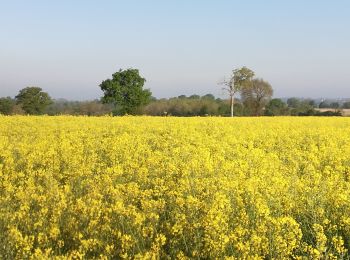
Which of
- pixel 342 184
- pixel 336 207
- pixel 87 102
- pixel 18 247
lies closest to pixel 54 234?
pixel 18 247

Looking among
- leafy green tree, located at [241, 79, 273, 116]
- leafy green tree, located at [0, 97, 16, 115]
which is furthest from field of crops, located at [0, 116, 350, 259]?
leafy green tree, located at [241, 79, 273, 116]

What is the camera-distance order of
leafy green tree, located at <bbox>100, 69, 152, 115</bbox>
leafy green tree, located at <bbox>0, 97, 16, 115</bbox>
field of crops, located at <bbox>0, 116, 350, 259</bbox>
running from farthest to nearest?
1. leafy green tree, located at <bbox>0, 97, 16, 115</bbox>
2. leafy green tree, located at <bbox>100, 69, 152, 115</bbox>
3. field of crops, located at <bbox>0, 116, 350, 259</bbox>

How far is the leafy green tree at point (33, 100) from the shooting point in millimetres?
61031

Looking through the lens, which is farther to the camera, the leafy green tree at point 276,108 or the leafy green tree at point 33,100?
the leafy green tree at point 276,108

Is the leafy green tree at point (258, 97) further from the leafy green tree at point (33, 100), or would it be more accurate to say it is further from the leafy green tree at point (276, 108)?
the leafy green tree at point (33, 100)

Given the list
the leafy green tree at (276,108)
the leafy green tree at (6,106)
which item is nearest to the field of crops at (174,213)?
the leafy green tree at (6,106)

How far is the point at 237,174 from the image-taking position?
7.32m

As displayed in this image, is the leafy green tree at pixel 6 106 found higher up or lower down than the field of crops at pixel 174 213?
higher up

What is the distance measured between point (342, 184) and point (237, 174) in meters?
1.71

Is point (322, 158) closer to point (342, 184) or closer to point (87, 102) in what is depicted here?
point (342, 184)

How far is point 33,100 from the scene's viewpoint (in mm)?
62875

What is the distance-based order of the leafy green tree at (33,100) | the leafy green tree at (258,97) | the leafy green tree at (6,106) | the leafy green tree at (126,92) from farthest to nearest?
the leafy green tree at (258,97), the leafy green tree at (33,100), the leafy green tree at (6,106), the leafy green tree at (126,92)

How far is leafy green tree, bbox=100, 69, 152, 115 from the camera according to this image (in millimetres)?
51500

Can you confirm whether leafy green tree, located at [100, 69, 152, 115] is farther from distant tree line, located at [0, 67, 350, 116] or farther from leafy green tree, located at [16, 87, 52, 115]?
leafy green tree, located at [16, 87, 52, 115]
